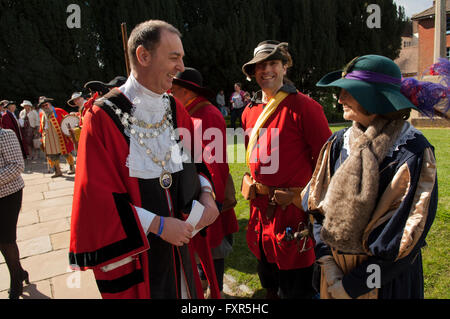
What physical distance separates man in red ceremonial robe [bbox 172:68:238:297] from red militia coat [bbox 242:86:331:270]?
393mm

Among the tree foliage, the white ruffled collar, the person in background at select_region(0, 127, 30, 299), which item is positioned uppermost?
the tree foliage

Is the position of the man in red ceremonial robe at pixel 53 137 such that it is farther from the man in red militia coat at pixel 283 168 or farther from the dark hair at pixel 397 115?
the dark hair at pixel 397 115

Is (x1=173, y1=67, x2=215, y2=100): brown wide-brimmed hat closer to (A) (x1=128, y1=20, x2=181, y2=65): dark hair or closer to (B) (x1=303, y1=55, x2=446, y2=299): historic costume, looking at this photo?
(A) (x1=128, y1=20, x2=181, y2=65): dark hair

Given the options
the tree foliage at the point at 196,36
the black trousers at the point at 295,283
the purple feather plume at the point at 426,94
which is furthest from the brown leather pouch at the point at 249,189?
the tree foliage at the point at 196,36

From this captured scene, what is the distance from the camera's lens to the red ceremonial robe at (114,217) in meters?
1.56

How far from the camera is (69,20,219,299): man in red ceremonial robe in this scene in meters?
1.57

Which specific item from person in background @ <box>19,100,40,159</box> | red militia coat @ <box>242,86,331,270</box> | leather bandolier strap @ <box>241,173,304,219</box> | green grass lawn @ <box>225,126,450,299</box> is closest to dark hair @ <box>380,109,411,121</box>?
red militia coat @ <box>242,86,331,270</box>

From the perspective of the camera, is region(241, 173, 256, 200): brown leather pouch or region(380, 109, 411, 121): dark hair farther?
region(241, 173, 256, 200): brown leather pouch

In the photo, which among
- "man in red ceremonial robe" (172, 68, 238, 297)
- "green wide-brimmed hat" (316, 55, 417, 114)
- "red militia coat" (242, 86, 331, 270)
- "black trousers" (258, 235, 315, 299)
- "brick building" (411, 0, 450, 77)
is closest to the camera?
"green wide-brimmed hat" (316, 55, 417, 114)

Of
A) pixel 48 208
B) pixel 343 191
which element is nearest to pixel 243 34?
pixel 48 208

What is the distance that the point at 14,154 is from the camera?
10.3ft

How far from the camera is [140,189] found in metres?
1.76

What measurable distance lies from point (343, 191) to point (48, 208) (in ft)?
19.8

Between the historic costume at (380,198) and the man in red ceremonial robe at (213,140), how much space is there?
48.0 inches
